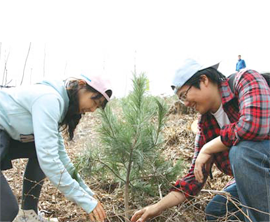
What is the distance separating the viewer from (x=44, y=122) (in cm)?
135

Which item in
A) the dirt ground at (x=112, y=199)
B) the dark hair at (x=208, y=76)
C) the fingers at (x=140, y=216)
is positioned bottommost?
the dirt ground at (x=112, y=199)

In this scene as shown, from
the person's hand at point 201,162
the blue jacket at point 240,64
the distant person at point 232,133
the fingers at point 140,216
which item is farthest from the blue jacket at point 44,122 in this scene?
the blue jacket at point 240,64

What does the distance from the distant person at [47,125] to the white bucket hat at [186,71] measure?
0.40 metres

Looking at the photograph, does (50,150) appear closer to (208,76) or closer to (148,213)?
(148,213)

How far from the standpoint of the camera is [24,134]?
1483 mm

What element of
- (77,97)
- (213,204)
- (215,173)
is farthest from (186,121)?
(77,97)

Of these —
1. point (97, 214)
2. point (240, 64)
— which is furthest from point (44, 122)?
point (240, 64)

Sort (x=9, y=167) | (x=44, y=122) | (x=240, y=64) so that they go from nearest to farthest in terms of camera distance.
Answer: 1. (x=44, y=122)
2. (x=9, y=167)
3. (x=240, y=64)

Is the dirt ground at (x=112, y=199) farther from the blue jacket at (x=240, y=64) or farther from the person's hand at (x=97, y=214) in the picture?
the blue jacket at (x=240, y=64)

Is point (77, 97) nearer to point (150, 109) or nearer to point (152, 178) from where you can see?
point (150, 109)

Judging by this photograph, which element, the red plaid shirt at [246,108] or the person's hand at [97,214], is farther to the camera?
the person's hand at [97,214]

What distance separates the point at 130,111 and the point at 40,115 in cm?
50

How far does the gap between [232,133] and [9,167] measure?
1259 millimetres

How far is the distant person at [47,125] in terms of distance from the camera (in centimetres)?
135
